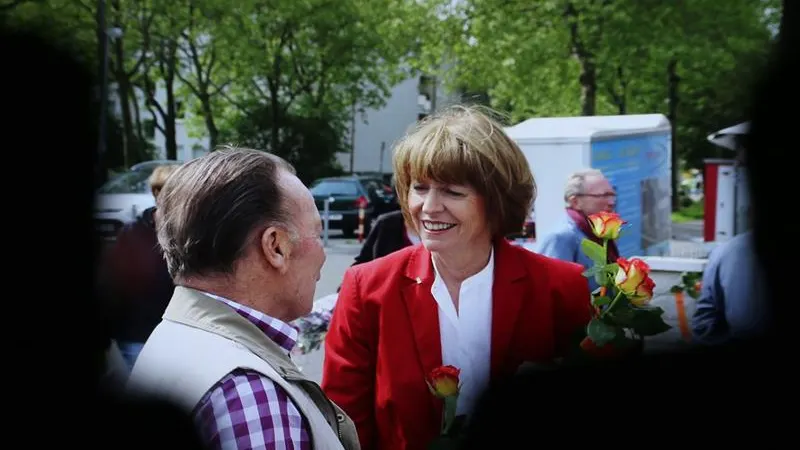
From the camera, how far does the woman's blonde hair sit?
2365 mm

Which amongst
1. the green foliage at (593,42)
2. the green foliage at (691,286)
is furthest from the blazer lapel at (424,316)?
the green foliage at (593,42)

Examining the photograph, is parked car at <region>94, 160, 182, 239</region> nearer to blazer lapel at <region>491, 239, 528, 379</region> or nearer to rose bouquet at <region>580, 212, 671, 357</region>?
blazer lapel at <region>491, 239, 528, 379</region>

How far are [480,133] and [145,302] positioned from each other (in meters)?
2.08

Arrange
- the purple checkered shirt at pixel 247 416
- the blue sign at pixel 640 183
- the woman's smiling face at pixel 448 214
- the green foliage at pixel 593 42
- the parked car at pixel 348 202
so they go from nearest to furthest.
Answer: the purple checkered shirt at pixel 247 416
the woman's smiling face at pixel 448 214
the blue sign at pixel 640 183
the green foliage at pixel 593 42
the parked car at pixel 348 202

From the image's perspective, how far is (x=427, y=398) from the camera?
228 centimetres

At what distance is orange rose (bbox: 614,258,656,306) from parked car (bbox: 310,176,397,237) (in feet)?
60.5

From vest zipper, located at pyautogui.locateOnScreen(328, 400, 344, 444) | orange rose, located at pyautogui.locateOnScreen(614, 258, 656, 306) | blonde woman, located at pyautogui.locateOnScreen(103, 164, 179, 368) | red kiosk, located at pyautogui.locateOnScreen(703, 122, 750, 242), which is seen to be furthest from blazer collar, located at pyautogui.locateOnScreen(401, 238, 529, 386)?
red kiosk, located at pyautogui.locateOnScreen(703, 122, 750, 242)

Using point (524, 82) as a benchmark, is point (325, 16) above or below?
above

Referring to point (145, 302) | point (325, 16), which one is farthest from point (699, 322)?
point (325, 16)

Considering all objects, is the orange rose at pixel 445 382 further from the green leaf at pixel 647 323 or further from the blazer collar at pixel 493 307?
the green leaf at pixel 647 323

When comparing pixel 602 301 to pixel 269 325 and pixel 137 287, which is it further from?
pixel 137 287

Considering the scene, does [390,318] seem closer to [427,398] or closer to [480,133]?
[427,398]

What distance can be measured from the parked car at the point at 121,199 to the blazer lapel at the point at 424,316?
10.0 meters

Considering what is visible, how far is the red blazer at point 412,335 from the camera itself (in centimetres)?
229
